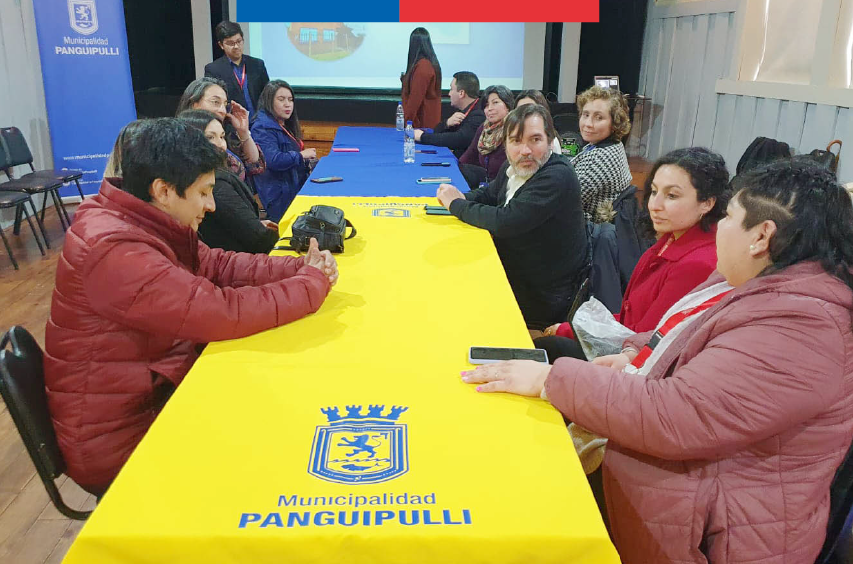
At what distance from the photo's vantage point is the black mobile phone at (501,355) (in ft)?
4.38

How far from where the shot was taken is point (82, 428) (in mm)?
1400

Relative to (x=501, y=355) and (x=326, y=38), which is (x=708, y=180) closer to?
(x=501, y=355)

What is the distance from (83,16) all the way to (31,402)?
528cm

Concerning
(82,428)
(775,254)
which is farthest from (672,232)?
(82,428)

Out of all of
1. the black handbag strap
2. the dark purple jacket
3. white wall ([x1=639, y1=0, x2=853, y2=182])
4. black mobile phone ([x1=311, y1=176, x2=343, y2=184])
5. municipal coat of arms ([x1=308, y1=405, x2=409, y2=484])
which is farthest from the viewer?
white wall ([x1=639, y1=0, x2=853, y2=182])

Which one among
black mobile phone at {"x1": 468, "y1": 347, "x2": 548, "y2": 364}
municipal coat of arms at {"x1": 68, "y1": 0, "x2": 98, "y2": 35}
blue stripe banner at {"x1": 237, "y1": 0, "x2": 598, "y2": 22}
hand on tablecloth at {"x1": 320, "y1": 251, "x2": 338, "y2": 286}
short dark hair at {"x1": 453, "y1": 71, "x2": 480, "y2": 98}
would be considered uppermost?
municipal coat of arms at {"x1": 68, "y1": 0, "x2": 98, "y2": 35}

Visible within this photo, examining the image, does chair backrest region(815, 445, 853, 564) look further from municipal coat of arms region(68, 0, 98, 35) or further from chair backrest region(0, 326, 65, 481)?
municipal coat of arms region(68, 0, 98, 35)

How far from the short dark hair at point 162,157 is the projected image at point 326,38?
6.90 m

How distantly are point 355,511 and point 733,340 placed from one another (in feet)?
2.12

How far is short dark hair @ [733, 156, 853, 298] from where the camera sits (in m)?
1.06

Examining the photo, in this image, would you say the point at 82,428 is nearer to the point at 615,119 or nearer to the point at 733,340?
the point at 733,340

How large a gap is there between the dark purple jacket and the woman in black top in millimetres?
1825

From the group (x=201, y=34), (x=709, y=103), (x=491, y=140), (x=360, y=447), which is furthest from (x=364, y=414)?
(x=201, y=34)

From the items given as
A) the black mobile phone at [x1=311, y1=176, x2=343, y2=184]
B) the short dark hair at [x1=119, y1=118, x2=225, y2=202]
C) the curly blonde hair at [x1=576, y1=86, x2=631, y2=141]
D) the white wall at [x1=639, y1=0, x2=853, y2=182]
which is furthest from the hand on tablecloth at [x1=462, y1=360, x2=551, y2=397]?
the white wall at [x1=639, y1=0, x2=853, y2=182]
